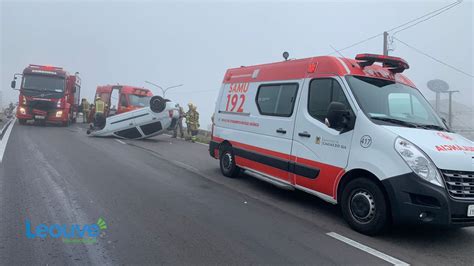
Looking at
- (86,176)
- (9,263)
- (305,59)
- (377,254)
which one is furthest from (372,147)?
(86,176)

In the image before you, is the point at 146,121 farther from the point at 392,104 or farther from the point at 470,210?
the point at 470,210

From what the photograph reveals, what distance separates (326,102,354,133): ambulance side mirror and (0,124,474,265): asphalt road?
1.32 meters

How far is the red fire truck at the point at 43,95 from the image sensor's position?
18312 mm

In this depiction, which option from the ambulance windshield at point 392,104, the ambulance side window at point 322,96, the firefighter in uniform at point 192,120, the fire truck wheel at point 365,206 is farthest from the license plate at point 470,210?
the firefighter in uniform at point 192,120

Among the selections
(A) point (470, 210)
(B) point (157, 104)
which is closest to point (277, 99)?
(A) point (470, 210)

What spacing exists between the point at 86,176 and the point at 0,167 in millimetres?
1984

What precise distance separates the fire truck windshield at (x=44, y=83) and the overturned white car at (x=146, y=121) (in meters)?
6.13

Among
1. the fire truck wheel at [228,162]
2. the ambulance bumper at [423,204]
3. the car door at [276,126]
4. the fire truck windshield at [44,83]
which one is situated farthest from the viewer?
the fire truck windshield at [44,83]

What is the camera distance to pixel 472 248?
167 inches

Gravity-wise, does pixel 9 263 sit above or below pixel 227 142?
below

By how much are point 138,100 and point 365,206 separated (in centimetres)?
1483

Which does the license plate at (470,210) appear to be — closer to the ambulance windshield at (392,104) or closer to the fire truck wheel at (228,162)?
the ambulance windshield at (392,104)

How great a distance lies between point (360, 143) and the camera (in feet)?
15.0

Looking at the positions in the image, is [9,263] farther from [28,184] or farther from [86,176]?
[86,176]
